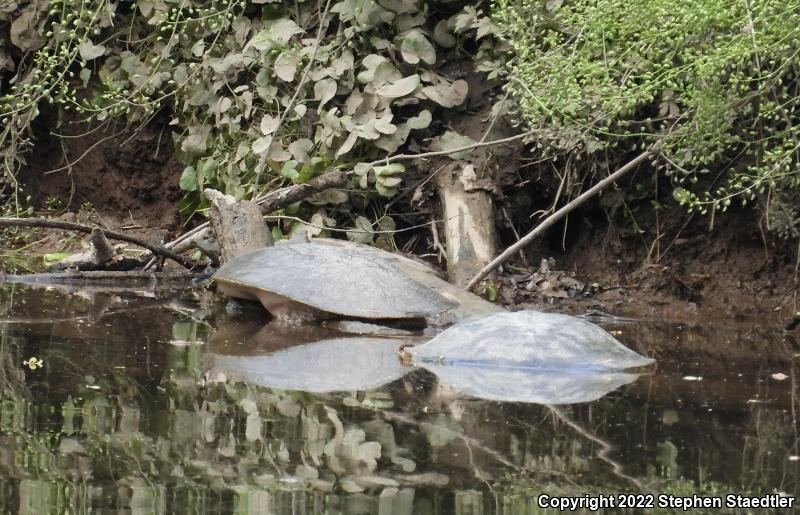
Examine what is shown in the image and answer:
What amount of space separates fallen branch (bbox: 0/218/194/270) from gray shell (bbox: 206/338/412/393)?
2.10 meters

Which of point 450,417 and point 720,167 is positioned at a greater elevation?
point 720,167

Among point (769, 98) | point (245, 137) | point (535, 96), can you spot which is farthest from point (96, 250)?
point (769, 98)

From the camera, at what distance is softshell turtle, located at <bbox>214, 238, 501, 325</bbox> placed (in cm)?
507

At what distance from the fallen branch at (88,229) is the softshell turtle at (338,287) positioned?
101 centimetres

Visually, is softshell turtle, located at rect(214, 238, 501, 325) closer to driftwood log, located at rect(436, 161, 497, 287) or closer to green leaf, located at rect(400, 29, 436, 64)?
driftwood log, located at rect(436, 161, 497, 287)

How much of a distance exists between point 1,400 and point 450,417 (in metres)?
1.32

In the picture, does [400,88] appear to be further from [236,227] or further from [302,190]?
[236,227]

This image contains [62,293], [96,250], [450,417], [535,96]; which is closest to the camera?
[450,417]

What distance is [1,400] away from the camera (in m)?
3.31

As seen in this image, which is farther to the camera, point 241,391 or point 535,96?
point 535,96

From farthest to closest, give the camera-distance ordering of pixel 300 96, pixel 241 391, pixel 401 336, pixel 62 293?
pixel 300 96
pixel 62 293
pixel 401 336
pixel 241 391

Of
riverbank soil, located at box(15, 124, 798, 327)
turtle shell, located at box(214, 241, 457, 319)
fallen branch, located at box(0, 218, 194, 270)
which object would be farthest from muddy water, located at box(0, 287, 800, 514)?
fallen branch, located at box(0, 218, 194, 270)

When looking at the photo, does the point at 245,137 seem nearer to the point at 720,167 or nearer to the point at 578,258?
the point at 578,258

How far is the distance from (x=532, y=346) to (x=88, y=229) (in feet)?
10.8
